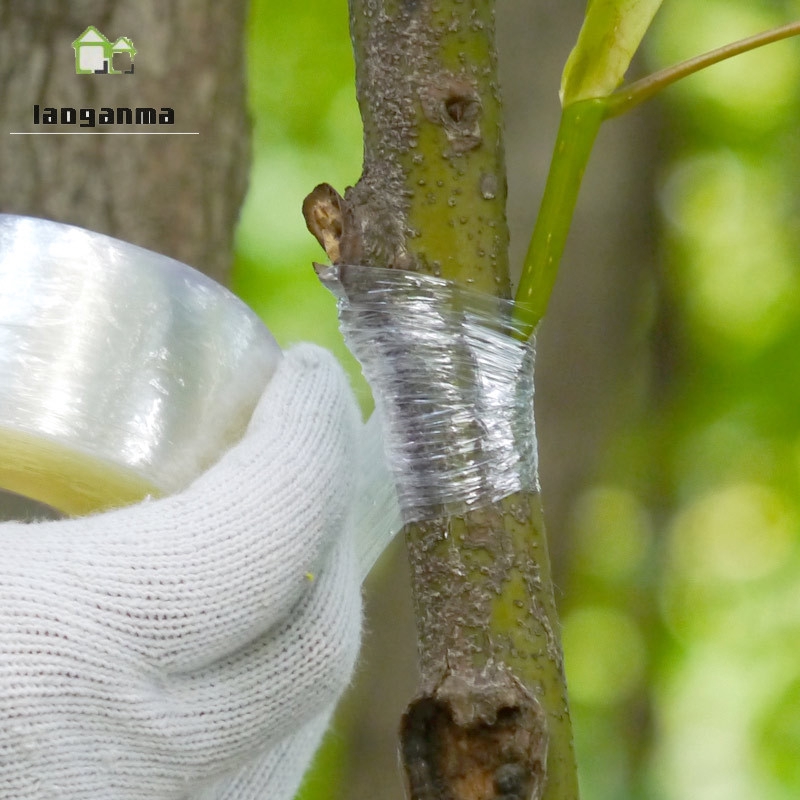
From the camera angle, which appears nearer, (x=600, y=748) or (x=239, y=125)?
(x=239, y=125)

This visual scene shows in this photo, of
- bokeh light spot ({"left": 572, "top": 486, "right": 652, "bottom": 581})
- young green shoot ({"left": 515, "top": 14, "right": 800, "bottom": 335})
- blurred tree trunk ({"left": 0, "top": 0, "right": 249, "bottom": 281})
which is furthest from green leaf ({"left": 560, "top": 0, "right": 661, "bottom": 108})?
bokeh light spot ({"left": 572, "top": 486, "right": 652, "bottom": 581})

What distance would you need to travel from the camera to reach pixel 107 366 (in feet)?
1.04

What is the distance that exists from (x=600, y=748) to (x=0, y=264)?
84cm

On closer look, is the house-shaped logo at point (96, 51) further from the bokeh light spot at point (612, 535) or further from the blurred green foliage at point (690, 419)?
the bokeh light spot at point (612, 535)

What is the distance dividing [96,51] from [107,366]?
55 centimetres

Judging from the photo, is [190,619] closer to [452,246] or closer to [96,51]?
[452,246]

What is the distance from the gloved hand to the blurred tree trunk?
490mm

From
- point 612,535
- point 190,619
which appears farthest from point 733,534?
point 190,619

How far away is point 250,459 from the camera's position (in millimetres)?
324

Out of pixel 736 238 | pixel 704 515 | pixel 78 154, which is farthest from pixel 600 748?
pixel 78 154

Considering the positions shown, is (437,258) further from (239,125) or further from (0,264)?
(239,125)

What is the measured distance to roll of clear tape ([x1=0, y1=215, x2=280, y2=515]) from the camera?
306 millimetres

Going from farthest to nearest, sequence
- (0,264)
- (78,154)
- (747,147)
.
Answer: (747,147) → (78,154) → (0,264)

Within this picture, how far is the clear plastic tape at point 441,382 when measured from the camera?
1.08 ft
